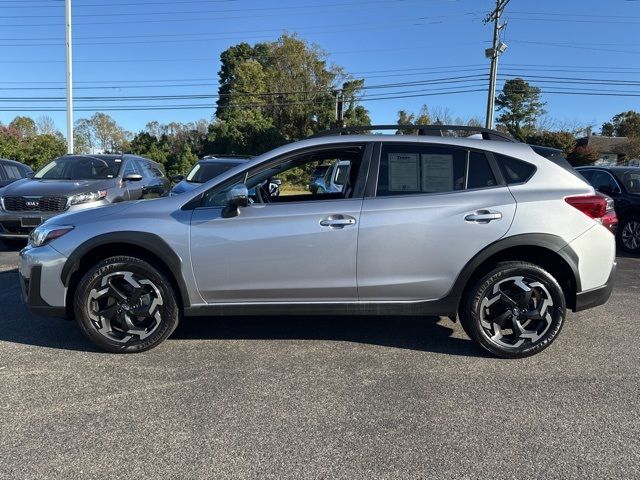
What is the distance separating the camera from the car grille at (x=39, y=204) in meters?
8.07

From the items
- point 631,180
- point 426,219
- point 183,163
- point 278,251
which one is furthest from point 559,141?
point 278,251

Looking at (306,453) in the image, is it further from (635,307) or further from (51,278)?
(635,307)

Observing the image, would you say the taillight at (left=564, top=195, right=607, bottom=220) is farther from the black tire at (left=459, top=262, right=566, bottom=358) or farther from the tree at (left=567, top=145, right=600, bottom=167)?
the tree at (left=567, top=145, right=600, bottom=167)

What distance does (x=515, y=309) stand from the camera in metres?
3.99

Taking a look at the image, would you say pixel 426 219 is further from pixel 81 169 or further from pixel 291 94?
pixel 291 94

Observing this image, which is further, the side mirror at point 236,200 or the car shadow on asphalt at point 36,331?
the car shadow on asphalt at point 36,331

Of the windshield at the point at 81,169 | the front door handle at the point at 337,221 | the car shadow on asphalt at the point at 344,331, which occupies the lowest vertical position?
the car shadow on asphalt at the point at 344,331

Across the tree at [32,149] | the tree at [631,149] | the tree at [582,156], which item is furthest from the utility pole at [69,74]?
the tree at [631,149]

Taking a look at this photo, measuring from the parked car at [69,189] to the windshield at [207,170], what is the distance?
2.91 ft

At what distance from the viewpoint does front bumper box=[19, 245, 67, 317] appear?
13.1 ft

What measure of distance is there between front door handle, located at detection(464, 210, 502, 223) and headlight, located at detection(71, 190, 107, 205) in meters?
6.69

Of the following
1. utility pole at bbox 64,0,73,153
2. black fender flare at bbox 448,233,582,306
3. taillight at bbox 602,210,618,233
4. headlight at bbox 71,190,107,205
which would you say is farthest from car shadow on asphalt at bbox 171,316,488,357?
utility pole at bbox 64,0,73,153

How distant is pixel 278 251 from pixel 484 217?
164cm

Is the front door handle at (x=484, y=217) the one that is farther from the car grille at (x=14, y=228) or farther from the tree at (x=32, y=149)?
the tree at (x=32, y=149)
